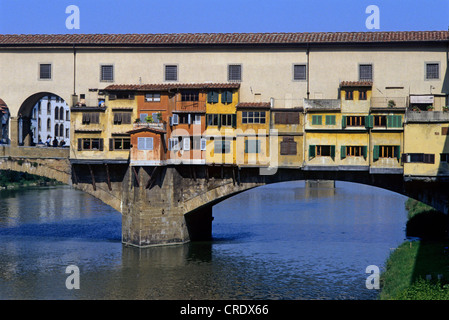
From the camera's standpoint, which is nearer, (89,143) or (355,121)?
(355,121)

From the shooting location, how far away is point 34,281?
1436 inches

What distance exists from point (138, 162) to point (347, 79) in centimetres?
1524

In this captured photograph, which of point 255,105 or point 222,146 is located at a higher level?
point 255,105

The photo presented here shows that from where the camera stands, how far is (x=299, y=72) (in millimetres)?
45094

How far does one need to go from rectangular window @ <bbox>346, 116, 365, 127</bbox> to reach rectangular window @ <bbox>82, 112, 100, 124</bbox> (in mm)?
Result: 17278

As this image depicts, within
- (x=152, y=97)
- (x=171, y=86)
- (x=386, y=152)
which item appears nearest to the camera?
(x=386, y=152)

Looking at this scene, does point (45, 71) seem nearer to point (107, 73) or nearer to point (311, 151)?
point (107, 73)

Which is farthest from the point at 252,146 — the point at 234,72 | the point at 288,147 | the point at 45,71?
the point at 45,71

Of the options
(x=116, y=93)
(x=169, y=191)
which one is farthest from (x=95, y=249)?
(x=116, y=93)

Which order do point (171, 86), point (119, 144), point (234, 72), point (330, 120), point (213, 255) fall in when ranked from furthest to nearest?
1. point (119, 144)
2. point (234, 72)
3. point (171, 86)
4. point (213, 255)
5. point (330, 120)

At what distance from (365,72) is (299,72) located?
4449 mm

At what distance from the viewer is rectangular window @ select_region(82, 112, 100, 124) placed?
1812 inches

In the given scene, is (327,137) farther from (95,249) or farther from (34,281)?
(34,281)
